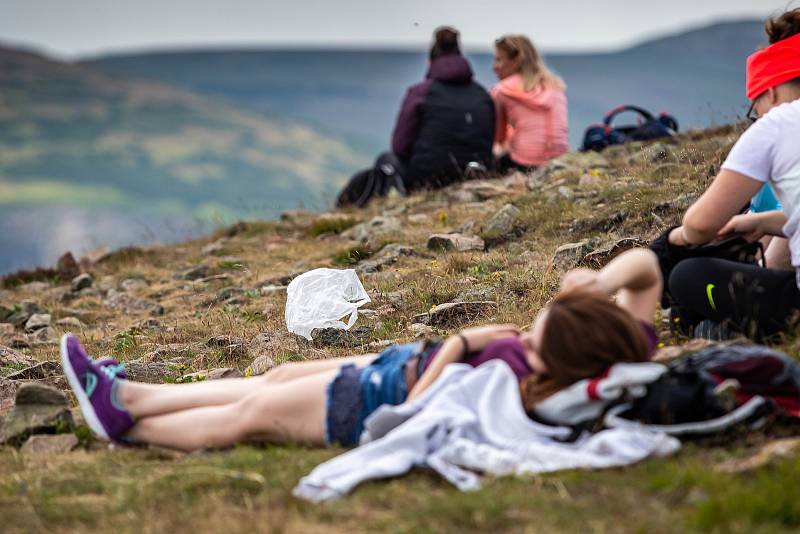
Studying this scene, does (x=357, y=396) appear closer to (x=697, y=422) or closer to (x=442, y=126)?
(x=697, y=422)

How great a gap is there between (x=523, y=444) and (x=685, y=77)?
152 metres

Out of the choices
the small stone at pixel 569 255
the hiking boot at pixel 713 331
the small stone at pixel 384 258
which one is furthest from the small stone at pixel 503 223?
the hiking boot at pixel 713 331

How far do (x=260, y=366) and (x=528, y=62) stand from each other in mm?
7763

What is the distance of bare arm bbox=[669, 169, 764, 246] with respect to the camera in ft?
15.9

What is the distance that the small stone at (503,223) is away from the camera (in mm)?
10352

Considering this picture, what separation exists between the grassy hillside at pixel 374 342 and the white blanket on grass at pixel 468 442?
0.08m

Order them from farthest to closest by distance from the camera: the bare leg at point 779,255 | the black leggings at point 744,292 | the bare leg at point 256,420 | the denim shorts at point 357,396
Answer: the bare leg at point 779,255
the black leggings at point 744,292
the bare leg at point 256,420
the denim shorts at point 357,396

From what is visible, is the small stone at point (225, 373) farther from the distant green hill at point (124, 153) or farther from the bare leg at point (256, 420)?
the distant green hill at point (124, 153)

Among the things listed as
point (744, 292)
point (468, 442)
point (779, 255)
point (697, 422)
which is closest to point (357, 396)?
point (468, 442)

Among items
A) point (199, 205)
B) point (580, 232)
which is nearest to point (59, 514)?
point (580, 232)

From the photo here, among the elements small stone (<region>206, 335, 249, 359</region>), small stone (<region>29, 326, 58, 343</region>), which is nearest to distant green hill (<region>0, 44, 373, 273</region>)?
small stone (<region>29, 326, 58, 343</region>)

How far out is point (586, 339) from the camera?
13.7ft

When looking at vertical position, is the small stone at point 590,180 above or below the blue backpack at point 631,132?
below

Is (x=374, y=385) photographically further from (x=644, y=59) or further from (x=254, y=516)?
(x=644, y=59)
